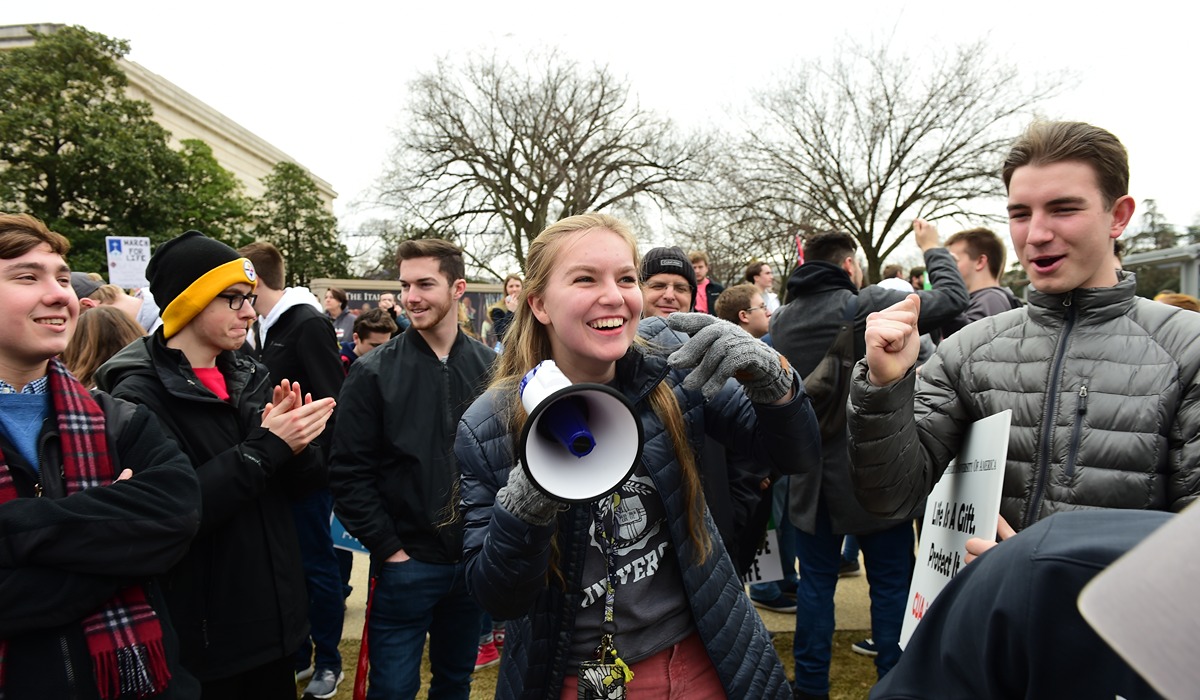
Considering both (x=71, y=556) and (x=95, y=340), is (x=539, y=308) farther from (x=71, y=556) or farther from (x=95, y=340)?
(x=95, y=340)

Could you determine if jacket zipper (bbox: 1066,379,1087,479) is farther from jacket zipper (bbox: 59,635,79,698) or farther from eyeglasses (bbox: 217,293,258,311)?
eyeglasses (bbox: 217,293,258,311)

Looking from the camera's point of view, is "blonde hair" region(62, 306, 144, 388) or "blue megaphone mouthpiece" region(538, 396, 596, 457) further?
"blonde hair" region(62, 306, 144, 388)

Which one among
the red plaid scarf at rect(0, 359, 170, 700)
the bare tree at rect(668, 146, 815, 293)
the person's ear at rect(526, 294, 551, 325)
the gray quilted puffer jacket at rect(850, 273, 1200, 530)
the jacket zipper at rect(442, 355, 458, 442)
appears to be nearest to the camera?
the gray quilted puffer jacket at rect(850, 273, 1200, 530)

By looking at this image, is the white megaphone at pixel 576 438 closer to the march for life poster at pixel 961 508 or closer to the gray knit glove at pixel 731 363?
the gray knit glove at pixel 731 363

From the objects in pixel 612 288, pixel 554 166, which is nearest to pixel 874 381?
pixel 612 288

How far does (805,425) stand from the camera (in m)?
1.83

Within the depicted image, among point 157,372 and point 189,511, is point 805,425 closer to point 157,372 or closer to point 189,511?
point 189,511

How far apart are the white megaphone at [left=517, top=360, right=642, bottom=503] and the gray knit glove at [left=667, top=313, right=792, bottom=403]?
0.25 metres

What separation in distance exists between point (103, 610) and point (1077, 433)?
255 centimetres

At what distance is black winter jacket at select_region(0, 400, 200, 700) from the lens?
68.0 inches

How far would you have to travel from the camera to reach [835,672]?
4277 millimetres

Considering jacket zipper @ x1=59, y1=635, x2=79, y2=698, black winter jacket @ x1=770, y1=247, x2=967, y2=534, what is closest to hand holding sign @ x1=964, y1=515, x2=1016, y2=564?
black winter jacket @ x1=770, y1=247, x2=967, y2=534

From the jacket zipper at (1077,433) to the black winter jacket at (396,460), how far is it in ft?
7.46

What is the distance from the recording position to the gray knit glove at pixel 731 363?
1670mm
